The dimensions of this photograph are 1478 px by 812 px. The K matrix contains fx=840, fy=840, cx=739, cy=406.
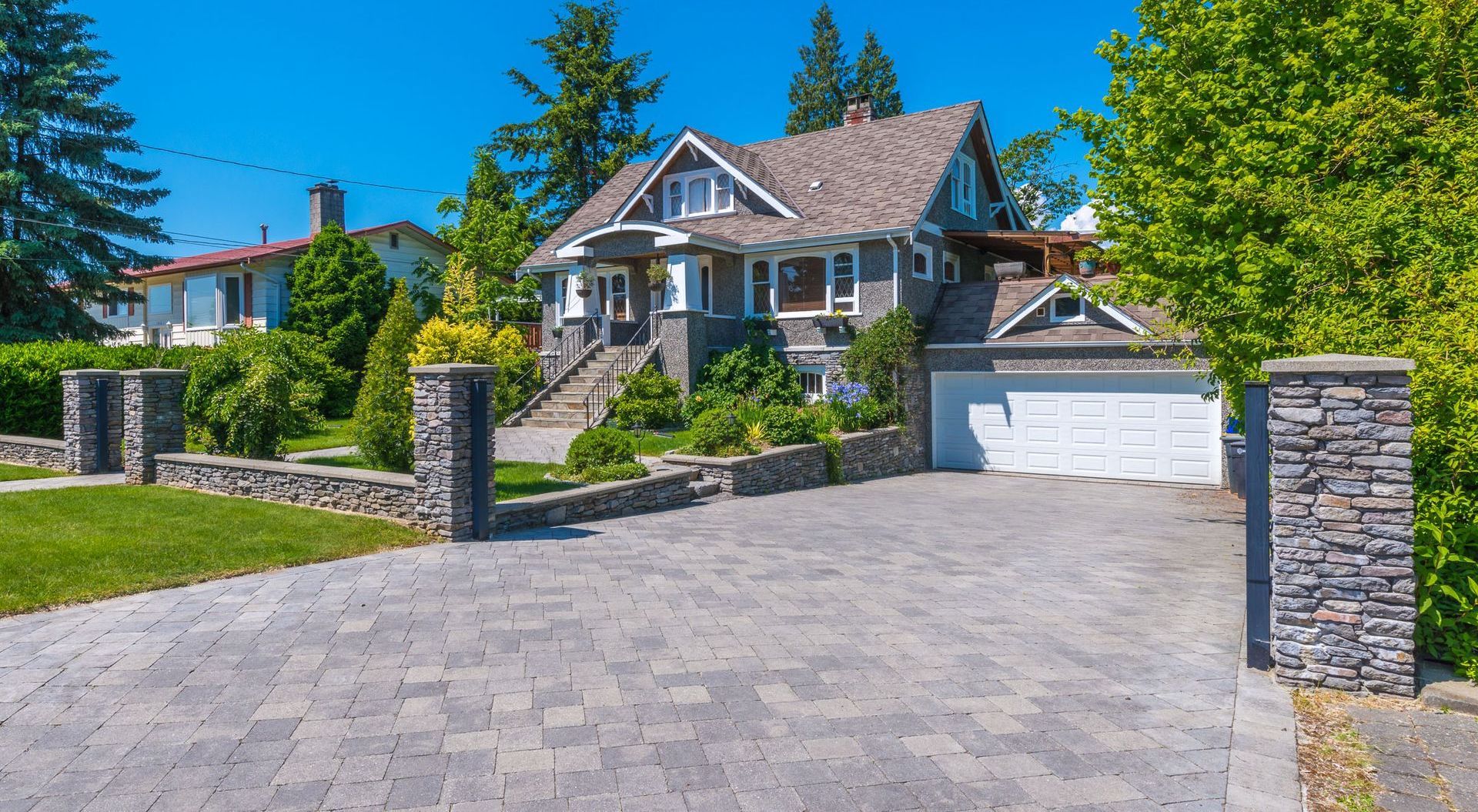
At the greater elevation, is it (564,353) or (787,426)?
(564,353)

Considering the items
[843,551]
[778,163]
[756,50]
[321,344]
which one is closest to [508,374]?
[321,344]

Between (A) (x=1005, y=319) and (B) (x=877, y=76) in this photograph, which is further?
(B) (x=877, y=76)

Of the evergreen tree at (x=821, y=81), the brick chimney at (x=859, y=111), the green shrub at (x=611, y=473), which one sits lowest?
the green shrub at (x=611, y=473)

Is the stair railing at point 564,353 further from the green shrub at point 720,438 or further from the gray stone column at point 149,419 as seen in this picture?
the gray stone column at point 149,419

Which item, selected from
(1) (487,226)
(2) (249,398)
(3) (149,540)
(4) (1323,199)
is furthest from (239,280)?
(4) (1323,199)

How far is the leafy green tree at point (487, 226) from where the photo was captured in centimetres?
2970

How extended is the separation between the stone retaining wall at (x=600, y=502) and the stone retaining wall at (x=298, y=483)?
3.75ft

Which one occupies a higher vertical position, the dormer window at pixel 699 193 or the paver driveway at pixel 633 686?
the dormer window at pixel 699 193

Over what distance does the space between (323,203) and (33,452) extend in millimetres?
16471

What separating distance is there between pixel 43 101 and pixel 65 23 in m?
2.45

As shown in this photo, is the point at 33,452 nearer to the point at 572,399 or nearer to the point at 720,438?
the point at 572,399

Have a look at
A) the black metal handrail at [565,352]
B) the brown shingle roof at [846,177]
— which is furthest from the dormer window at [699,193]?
the black metal handrail at [565,352]

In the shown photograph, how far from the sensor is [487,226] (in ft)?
100.0

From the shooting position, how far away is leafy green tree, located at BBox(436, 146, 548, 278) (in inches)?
1169
